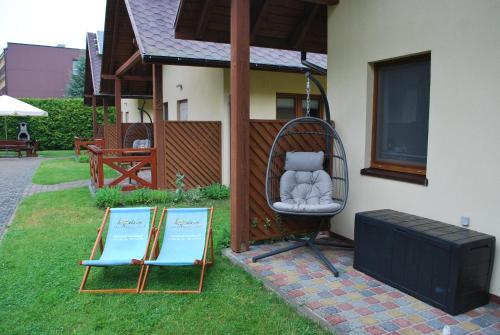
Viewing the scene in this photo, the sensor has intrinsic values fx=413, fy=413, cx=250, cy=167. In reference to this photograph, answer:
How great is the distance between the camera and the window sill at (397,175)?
405cm

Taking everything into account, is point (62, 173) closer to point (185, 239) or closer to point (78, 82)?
point (185, 239)

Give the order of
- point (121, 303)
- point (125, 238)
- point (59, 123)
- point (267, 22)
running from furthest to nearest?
1. point (59, 123)
2. point (267, 22)
3. point (125, 238)
4. point (121, 303)

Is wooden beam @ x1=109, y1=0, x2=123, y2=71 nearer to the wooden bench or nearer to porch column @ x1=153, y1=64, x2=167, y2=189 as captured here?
porch column @ x1=153, y1=64, x2=167, y2=189

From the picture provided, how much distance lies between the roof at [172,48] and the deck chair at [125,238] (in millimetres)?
4215

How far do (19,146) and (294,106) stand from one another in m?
14.3

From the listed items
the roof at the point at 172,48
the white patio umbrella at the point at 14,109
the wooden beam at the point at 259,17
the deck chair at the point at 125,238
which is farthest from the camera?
the white patio umbrella at the point at 14,109

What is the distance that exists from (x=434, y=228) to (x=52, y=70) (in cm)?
4303

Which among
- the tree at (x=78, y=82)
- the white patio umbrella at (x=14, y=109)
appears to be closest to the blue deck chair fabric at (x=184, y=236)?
the white patio umbrella at (x=14, y=109)

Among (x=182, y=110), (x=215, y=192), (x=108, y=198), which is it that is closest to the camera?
(x=108, y=198)

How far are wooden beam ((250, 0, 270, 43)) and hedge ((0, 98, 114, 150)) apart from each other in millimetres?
19076

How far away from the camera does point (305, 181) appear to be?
4.82 metres

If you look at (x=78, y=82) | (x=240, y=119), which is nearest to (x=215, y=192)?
(x=240, y=119)

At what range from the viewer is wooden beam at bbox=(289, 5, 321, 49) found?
5829 millimetres

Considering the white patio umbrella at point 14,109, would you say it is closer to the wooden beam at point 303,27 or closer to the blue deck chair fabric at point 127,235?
the wooden beam at point 303,27
